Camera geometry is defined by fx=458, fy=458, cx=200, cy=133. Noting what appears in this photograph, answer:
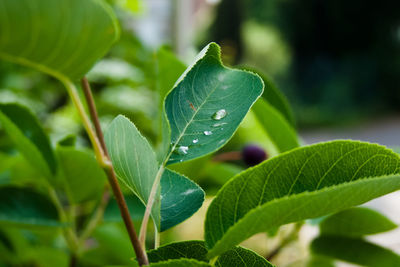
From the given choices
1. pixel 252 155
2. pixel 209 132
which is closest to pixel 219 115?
pixel 209 132

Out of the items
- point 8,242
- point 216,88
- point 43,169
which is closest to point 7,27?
point 216,88

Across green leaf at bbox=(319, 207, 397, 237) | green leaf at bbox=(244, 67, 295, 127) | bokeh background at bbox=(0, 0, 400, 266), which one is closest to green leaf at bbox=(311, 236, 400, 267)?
green leaf at bbox=(319, 207, 397, 237)

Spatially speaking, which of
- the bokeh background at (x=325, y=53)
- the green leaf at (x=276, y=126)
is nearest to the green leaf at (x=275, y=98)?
the green leaf at (x=276, y=126)

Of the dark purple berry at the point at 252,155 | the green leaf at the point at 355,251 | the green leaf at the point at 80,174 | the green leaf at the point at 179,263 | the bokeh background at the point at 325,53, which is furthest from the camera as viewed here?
the bokeh background at the point at 325,53

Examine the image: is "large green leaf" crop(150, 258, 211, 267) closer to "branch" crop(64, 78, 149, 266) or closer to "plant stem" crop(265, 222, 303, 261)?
"branch" crop(64, 78, 149, 266)

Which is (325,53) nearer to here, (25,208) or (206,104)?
(25,208)

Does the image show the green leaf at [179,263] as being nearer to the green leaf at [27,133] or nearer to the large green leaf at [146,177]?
the large green leaf at [146,177]

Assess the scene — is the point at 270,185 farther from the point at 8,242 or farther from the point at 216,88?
the point at 8,242
